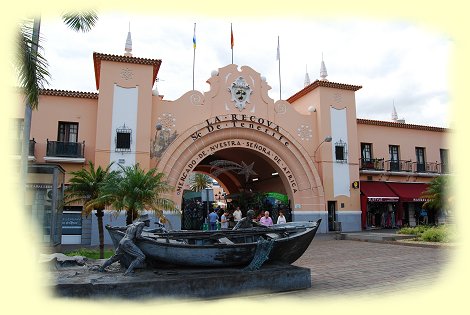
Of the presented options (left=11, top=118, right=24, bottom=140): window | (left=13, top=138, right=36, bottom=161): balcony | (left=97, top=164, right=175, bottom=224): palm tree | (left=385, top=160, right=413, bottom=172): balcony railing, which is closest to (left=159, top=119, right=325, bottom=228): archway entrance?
(left=13, top=138, right=36, bottom=161): balcony

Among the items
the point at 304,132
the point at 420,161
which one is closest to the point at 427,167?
the point at 420,161

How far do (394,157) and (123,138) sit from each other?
19.2m

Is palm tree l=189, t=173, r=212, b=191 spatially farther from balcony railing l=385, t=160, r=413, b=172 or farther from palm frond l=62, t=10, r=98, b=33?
palm frond l=62, t=10, r=98, b=33

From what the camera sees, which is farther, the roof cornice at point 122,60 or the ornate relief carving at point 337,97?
the ornate relief carving at point 337,97

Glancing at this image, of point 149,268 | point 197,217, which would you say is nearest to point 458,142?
point 149,268

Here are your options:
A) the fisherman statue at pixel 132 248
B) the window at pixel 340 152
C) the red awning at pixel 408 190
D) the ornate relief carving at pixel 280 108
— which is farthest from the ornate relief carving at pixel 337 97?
the fisherman statue at pixel 132 248

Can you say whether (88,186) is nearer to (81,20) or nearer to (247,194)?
(81,20)

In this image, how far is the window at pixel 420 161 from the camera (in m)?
28.5

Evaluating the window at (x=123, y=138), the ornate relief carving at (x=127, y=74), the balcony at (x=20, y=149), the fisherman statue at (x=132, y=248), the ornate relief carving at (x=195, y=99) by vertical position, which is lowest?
the fisherman statue at (x=132, y=248)

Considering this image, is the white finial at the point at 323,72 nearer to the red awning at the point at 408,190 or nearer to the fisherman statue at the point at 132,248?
the red awning at the point at 408,190

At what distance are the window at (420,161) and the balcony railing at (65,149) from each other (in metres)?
22.7

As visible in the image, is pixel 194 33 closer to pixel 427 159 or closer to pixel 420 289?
pixel 427 159

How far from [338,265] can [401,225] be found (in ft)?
59.4

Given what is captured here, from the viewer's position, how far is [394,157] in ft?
93.3
